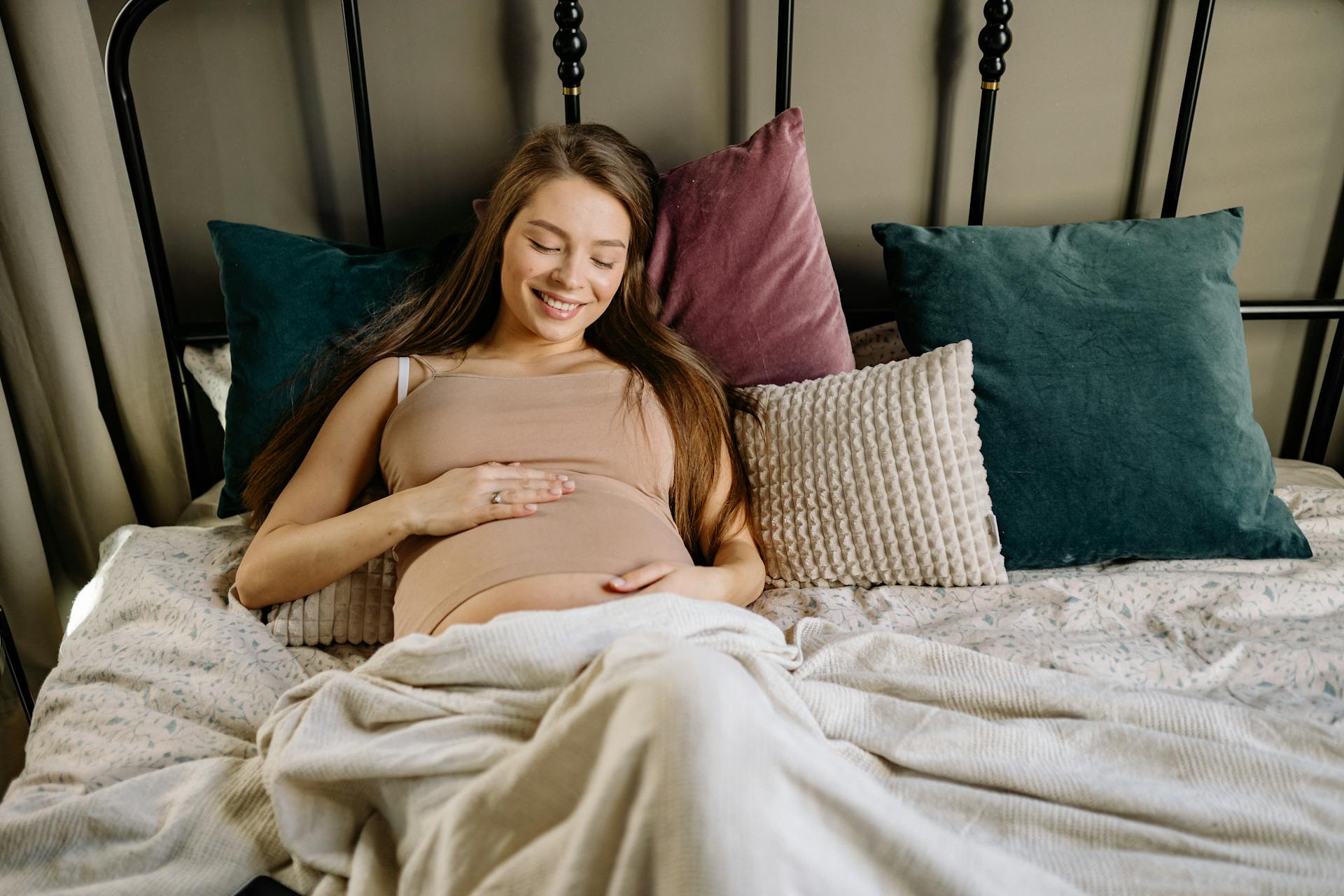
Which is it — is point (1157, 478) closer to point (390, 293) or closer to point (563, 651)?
point (563, 651)

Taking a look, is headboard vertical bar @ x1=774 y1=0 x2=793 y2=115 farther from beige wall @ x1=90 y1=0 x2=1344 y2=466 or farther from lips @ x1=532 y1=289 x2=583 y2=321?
lips @ x1=532 y1=289 x2=583 y2=321

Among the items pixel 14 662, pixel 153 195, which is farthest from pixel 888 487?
pixel 153 195

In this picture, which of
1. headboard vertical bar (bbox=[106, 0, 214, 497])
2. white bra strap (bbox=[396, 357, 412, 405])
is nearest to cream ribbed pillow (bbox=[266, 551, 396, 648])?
white bra strap (bbox=[396, 357, 412, 405])

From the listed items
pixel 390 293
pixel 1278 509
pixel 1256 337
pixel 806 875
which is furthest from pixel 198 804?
pixel 1256 337

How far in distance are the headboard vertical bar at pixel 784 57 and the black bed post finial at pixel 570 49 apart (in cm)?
32

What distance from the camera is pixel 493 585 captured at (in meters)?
1.01

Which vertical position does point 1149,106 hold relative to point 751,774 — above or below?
above

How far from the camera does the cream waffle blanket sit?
615 mm

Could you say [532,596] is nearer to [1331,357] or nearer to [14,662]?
[14,662]

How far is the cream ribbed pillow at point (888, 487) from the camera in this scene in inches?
45.7

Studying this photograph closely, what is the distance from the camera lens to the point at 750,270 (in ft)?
4.41

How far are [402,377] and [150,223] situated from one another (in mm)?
603

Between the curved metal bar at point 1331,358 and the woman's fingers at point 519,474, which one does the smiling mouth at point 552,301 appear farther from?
the curved metal bar at point 1331,358

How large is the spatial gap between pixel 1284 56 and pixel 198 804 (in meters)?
1.94
